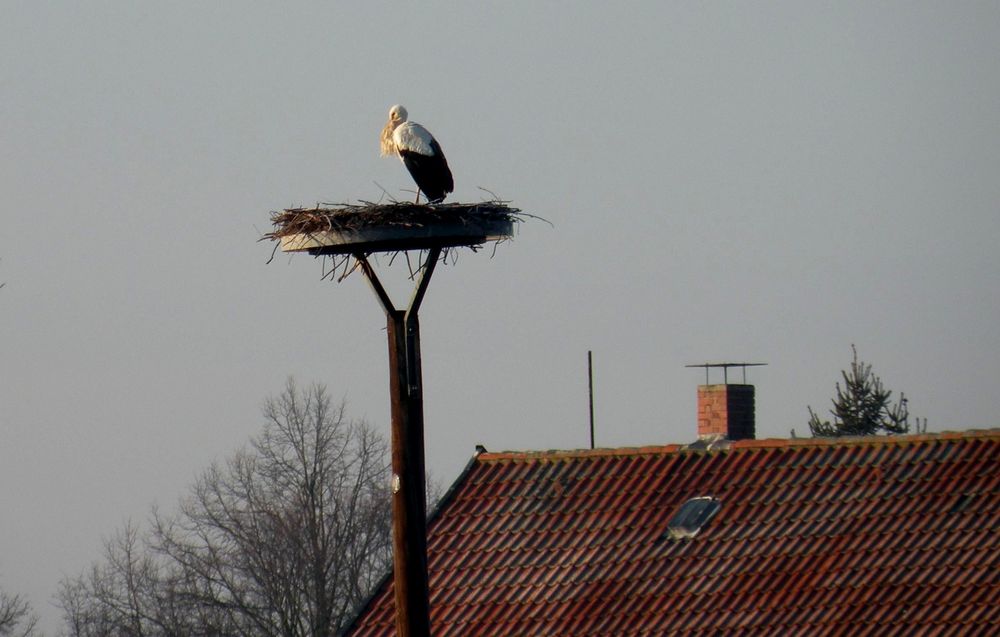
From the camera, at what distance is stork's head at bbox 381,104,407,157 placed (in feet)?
54.4

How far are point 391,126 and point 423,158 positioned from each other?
73 cm

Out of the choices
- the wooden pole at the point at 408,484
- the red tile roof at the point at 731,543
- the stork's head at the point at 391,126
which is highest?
the stork's head at the point at 391,126

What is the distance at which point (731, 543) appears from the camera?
17.9 m

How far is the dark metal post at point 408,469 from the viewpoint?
11.2 metres

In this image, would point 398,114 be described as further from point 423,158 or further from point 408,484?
point 408,484

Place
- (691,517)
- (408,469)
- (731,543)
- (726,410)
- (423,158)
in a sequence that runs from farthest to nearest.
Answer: (726,410) < (691,517) < (731,543) < (423,158) < (408,469)

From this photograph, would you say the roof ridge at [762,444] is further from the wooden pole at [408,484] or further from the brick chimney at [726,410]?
the wooden pole at [408,484]

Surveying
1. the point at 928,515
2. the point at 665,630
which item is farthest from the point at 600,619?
the point at 928,515

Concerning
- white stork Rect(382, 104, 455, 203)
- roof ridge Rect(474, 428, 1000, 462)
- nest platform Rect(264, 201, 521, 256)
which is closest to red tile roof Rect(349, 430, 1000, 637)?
roof ridge Rect(474, 428, 1000, 462)

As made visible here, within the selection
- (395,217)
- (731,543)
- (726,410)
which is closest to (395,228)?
(395,217)

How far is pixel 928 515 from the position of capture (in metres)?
17.4

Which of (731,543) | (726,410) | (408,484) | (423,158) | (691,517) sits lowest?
(408,484)

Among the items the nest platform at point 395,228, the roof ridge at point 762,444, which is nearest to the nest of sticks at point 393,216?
the nest platform at point 395,228

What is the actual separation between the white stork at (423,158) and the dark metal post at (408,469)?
4.78 m
